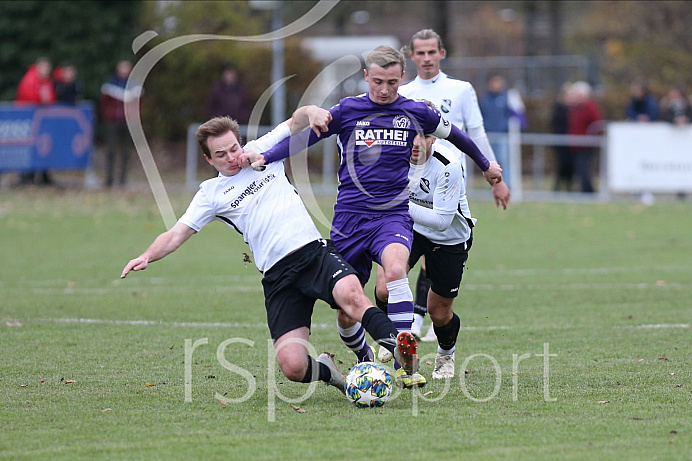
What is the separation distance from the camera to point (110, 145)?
2452 centimetres

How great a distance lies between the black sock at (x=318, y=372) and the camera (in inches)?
253

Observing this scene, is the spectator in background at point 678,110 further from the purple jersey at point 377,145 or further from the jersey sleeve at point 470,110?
the purple jersey at point 377,145

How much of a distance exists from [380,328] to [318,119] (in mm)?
1464

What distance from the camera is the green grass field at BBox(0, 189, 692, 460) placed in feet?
17.3

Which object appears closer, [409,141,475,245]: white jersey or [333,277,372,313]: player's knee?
[333,277,372,313]: player's knee

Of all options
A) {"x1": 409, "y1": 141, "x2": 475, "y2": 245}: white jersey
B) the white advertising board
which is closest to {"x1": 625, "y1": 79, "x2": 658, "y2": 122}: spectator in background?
the white advertising board

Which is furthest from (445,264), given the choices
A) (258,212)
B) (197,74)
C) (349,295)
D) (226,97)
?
(197,74)

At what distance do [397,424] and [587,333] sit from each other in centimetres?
351

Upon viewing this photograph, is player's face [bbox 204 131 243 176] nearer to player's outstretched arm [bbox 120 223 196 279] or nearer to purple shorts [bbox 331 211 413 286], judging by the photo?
player's outstretched arm [bbox 120 223 196 279]

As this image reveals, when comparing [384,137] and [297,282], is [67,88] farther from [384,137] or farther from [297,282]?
[297,282]

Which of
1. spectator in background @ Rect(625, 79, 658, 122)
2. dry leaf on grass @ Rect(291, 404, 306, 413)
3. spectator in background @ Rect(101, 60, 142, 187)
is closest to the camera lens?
dry leaf on grass @ Rect(291, 404, 306, 413)

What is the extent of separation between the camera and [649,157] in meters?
22.0

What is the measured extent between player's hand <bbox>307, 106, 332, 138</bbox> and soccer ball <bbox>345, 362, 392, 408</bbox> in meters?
1.61

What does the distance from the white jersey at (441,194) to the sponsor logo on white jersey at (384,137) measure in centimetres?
43
